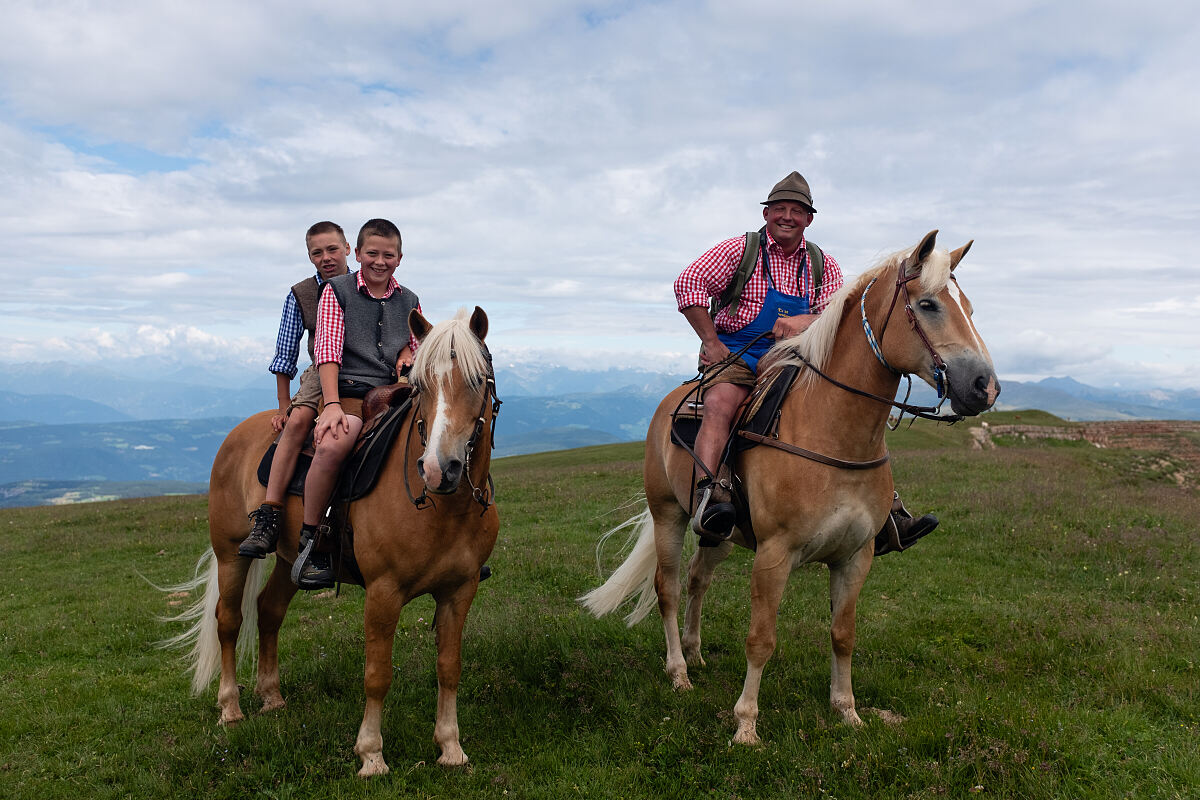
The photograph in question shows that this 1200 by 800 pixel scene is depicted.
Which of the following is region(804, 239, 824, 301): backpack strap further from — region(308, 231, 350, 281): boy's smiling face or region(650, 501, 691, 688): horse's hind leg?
region(308, 231, 350, 281): boy's smiling face

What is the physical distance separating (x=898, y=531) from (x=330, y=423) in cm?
509

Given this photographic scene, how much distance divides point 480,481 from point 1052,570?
10.3m

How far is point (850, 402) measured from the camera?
555 cm

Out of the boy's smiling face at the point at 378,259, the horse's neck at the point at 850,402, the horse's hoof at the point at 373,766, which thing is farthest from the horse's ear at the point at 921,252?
the horse's hoof at the point at 373,766

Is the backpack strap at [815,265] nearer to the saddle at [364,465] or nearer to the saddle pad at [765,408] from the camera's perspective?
the saddle pad at [765,408]

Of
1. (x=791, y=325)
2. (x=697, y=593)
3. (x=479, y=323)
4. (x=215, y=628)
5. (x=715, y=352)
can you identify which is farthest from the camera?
(x=697, y=593)

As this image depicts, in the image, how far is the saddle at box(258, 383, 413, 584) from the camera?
556 centimetres

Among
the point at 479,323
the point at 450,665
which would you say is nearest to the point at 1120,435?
the point at 450,665

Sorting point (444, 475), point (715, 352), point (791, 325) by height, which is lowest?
point (444, 475)

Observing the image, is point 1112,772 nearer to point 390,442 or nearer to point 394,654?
point 390,442

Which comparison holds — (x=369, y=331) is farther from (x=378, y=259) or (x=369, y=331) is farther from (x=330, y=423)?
(x=330, y=423)

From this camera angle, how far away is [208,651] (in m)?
7.13

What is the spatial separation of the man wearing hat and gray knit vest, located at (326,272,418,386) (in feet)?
8.99

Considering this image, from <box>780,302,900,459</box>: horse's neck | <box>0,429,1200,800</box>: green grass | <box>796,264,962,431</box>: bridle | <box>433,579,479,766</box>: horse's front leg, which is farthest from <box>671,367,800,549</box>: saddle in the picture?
<box>433,579,479,766</box>: horse's front leg
